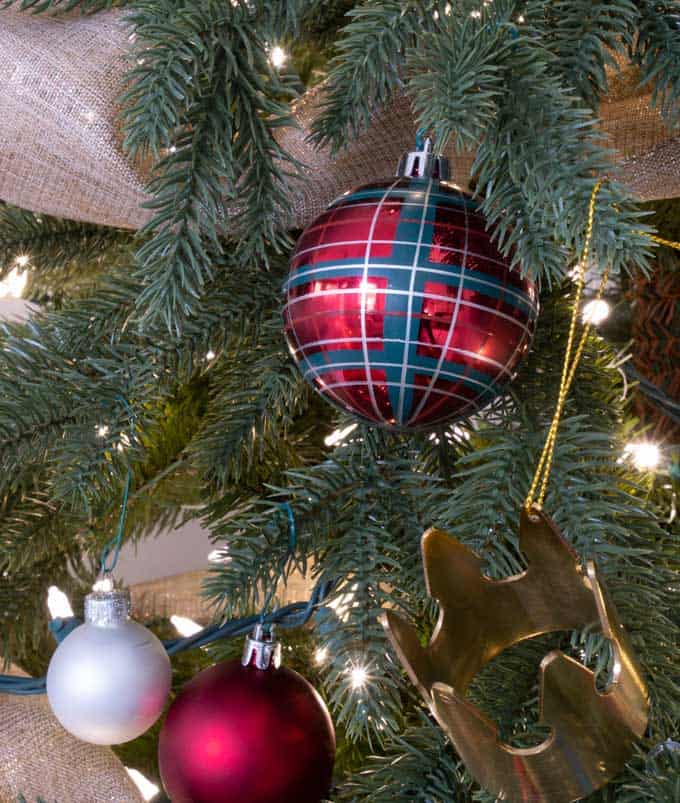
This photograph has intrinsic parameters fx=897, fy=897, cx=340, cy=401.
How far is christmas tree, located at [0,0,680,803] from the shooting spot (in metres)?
0.33

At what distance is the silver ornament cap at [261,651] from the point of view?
0.42 meters

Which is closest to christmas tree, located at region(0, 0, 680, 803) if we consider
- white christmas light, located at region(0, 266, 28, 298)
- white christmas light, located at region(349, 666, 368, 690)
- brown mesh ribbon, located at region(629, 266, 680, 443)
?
white christmas light, located at region(349, 666, 368, 690)

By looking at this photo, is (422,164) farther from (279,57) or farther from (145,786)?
(145,786)

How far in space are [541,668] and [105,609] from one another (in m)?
0.23

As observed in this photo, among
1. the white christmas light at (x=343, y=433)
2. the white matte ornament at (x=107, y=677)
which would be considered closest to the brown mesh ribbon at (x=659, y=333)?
the white christmas light at (x=343, y=433)

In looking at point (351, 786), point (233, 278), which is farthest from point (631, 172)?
point (351, 786)

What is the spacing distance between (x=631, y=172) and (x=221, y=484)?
0.27 m

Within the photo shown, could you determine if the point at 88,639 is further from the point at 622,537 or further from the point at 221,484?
the point at 622,537

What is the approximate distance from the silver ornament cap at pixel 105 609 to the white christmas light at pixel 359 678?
13 cm

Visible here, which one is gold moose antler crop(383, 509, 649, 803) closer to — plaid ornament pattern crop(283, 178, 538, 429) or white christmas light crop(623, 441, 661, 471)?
plaid ornament pattern crop(283, 178, 538, 429)

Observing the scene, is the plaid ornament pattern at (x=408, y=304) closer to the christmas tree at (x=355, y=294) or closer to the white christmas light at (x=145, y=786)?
the christmas tree at (x=355, y=294)

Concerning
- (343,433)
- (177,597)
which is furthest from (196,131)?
(177,597)

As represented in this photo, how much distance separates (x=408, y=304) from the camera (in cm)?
33

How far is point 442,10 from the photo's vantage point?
0.34 metres
